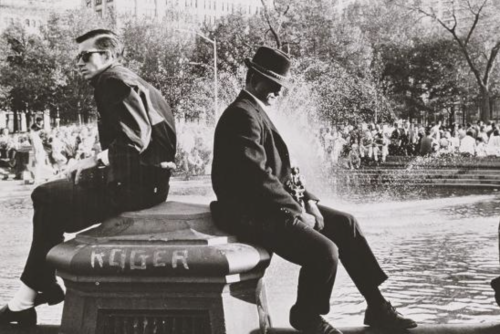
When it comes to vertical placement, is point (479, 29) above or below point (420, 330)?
above

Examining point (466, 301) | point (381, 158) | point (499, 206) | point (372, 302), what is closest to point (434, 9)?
point (381, 158)

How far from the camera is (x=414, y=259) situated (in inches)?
407

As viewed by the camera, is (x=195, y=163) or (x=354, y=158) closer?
(x=195, y=163)

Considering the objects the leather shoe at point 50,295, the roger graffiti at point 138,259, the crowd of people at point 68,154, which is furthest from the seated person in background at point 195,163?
the roger graffiti at point 138,259

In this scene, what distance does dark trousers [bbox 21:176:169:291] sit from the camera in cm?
372

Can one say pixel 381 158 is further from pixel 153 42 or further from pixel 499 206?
pixel 153 42

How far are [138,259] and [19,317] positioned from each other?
955 mm

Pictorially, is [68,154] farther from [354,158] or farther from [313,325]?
[313,325]

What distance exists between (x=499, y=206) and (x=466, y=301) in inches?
421

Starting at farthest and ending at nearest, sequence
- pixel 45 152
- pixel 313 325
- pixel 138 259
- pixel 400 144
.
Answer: pixel 400 144, pixel 45 152, pixel 313 325, pixel 138 259

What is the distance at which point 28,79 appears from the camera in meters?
55.8

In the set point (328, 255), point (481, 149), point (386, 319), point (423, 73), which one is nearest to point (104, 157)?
point (328, 255)

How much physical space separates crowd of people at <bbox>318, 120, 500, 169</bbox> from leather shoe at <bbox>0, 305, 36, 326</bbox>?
25.3 meters

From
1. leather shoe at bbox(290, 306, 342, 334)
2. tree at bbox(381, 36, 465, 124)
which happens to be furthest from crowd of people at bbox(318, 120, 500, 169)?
leather shoe at bbox(290, 306, 342, 334)
